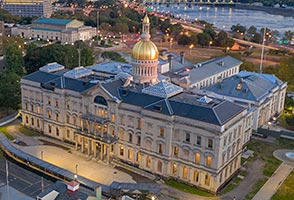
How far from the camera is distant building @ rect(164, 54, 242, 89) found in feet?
357

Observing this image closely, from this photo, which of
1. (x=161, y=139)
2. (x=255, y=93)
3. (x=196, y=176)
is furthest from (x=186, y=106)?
(x=255, y=93)

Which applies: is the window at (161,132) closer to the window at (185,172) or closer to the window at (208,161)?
the window at (185,172)

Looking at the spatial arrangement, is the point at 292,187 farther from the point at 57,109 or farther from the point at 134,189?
the point at 57,109

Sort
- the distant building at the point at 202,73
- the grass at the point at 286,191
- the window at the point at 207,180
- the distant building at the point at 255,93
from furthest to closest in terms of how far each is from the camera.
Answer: the distant building at the point at 202,73, the distant building at the point at 255,93, the window at the point at 207,180, the grass at the point at 286,191

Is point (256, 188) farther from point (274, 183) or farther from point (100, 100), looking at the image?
point (100, 100)

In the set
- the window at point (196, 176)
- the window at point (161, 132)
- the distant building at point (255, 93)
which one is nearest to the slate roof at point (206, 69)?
the distant building at point (255, 93)

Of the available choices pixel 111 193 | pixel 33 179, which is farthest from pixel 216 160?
pixel 33 179

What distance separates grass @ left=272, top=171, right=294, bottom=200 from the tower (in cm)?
3803

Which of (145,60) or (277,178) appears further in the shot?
(145,60)

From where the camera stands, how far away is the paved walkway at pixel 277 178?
7525 centimetres

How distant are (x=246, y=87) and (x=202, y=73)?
19284 millimetres

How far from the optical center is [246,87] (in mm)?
102812

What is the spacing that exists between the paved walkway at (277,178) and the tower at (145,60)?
34.9 meters

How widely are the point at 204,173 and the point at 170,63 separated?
5346 cm
